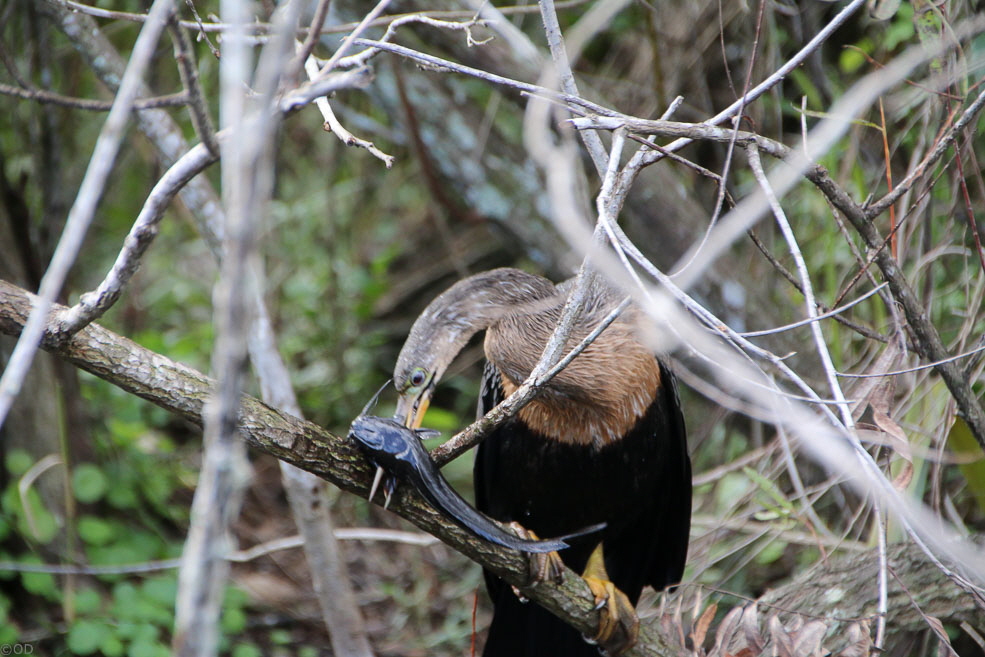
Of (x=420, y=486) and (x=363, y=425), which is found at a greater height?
(x=363, y=425)

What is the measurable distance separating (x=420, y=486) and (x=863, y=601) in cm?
151

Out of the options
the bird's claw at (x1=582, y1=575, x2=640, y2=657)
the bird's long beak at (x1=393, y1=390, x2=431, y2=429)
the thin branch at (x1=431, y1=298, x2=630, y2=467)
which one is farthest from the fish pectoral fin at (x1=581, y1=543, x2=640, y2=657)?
the thin branch at (x1=431, y1=298, x2=630, y2=467)

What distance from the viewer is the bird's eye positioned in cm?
233

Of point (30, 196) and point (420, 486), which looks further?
point (30, 196)

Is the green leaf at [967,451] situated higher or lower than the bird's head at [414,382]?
lower

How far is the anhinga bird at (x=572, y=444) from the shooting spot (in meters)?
2.37

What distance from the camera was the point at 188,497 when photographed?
4.01 metres

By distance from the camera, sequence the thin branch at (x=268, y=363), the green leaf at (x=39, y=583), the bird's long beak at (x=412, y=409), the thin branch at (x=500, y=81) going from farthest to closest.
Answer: the green leaf at (x=39, y=583) → the thin branch at (x=268, y=363) → the bird's long beak at (x=412, y=409) → the thin branch at (x=500, y=81)

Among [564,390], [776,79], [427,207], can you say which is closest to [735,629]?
[564,390]

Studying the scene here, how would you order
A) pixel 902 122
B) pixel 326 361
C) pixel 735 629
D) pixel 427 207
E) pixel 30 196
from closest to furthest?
pixel 735 629 < pixel 902 122 < pixel 30 196 < pixel 326 361 < pixel 427 207

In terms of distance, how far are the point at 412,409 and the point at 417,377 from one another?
9 cm

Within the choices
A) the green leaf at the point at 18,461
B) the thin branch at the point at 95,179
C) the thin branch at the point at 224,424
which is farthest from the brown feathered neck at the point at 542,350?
the green leaf at the point at 18,461

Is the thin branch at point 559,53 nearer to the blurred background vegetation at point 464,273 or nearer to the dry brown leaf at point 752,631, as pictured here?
the blurred background vegetation at point 464,273

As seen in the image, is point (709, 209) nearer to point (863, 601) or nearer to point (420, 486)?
point (863, 601)
